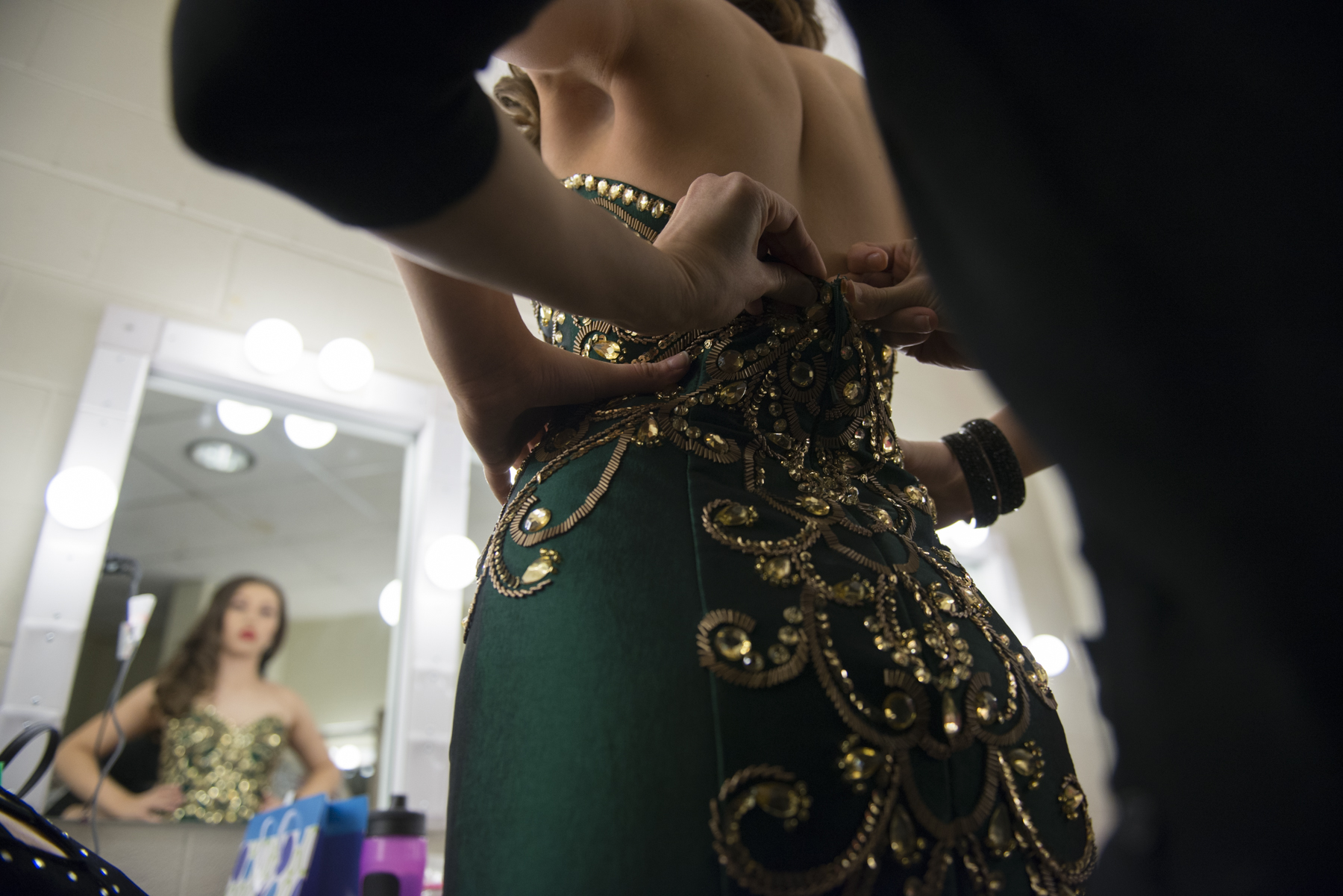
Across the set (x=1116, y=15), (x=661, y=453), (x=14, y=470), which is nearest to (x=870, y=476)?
(x=661, y=453)

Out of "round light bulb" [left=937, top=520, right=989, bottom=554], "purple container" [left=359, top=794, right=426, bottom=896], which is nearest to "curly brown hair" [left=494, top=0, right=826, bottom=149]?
"purple container" [left=359, top=794, right=426, bottom=896]

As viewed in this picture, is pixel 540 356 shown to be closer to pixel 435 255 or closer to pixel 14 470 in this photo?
pixel 435 255

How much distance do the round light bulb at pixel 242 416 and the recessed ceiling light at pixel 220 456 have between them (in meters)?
0.04

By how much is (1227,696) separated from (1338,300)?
3.5 inches

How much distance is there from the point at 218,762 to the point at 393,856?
0.56 meters

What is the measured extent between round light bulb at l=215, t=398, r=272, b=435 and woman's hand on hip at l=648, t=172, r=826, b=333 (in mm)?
1414

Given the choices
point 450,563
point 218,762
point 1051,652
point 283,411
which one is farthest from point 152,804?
point 1051,652

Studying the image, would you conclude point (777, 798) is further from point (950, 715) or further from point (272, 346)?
point (272, 346)

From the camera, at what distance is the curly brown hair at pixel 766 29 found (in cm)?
85

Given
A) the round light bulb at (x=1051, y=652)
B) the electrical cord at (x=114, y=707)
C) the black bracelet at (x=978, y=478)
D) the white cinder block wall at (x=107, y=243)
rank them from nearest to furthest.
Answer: the black bracelet at (x=978, y=478)
the electrical cord at (x=114, y=707)
the white cinder block wall at (x=107, y=243)
the round light bulb at (x=1051, y=652)

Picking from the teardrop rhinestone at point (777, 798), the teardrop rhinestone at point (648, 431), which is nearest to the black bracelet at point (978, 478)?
the teardrop rhinestone at point (648, 431)

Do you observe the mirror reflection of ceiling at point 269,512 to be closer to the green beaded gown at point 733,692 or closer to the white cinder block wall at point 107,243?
the white cinder block wall at point 107,243

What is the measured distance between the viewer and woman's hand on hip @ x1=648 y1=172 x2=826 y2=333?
436 mm

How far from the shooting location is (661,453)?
470 mm
